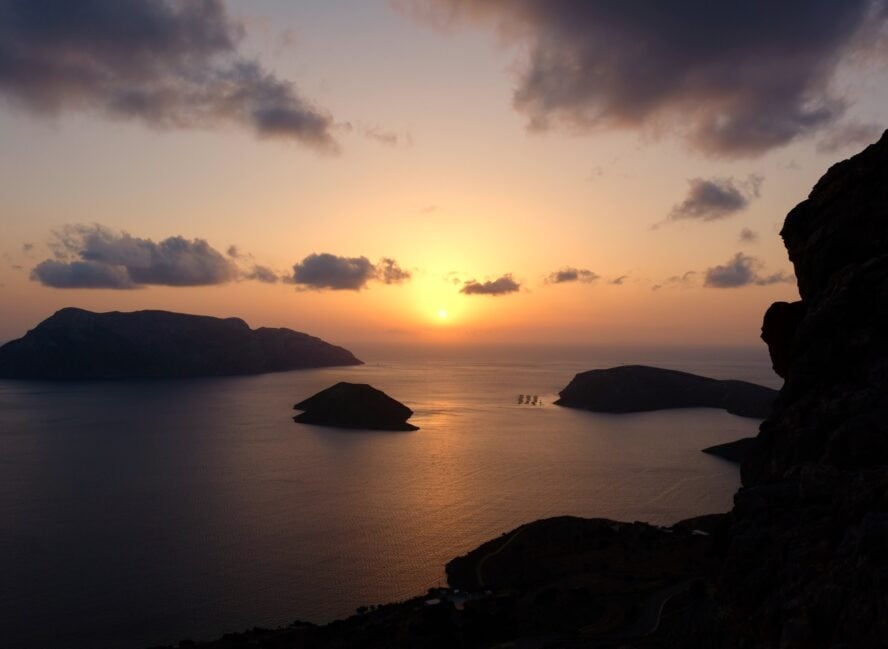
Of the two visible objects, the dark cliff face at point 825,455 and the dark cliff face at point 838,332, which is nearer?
the dark cliff face at point 825,455

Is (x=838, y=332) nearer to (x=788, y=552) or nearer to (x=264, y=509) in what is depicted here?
(x=788, y=552)

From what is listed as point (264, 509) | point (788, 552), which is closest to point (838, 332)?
point (788, 552)

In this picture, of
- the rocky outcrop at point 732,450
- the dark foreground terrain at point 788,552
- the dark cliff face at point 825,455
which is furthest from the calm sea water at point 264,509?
the dark cliff face at point 825,455

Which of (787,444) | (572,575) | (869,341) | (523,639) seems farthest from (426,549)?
(869,341)

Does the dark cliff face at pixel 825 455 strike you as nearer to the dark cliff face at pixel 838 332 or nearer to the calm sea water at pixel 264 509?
the dark cliff face at pixel 838 332

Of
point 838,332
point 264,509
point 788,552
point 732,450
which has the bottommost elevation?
point 264,509

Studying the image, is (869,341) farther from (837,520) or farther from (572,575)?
(572,575)

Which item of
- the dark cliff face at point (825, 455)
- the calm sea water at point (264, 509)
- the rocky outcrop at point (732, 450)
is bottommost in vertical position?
the calm sea water at point (264, 509)
